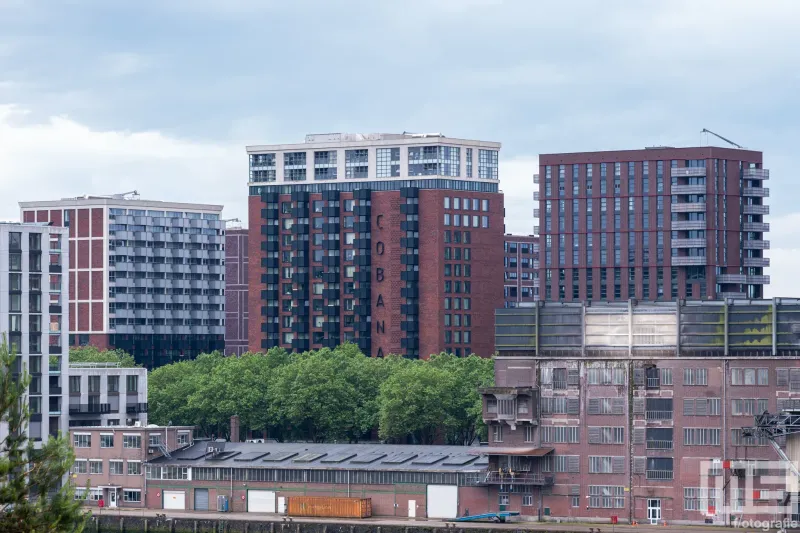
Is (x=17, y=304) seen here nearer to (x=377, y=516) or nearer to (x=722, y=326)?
(x=377, y=516)

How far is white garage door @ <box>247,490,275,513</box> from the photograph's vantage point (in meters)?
173

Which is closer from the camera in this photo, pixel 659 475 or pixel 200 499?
pixel 659 475

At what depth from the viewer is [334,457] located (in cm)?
17438

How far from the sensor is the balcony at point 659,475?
155 meters

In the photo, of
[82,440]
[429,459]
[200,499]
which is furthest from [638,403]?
[82,440]

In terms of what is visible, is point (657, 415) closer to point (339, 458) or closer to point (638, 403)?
point (638, 403)

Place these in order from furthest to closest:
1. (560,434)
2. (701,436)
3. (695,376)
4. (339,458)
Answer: (339,458)
(560,434)
(695,376)
(701,436)

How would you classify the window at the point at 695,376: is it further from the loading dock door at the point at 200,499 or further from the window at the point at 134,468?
the window at the point at 134,468

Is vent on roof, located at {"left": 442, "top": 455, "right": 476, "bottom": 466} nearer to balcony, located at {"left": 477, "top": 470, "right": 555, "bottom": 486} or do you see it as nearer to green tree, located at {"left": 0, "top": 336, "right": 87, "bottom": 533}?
balcony, located at {"left": 477, "top": 470, "right": 555, "bottom": 486}

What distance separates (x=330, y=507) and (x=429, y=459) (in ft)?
35.4

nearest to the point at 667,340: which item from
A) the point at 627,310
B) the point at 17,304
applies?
the point at 627,310

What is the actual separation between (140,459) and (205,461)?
26.1 ft

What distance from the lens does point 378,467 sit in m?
168

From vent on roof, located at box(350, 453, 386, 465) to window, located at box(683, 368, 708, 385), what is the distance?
33712 millimetres
